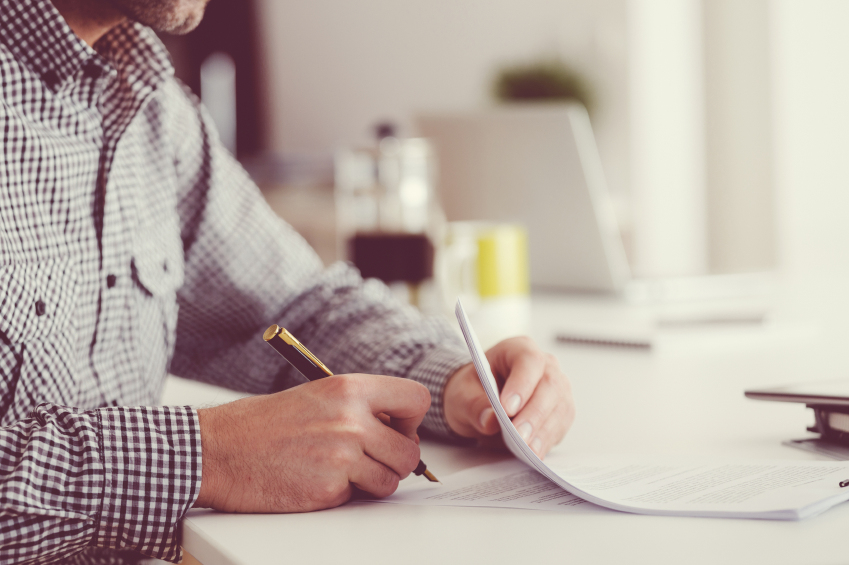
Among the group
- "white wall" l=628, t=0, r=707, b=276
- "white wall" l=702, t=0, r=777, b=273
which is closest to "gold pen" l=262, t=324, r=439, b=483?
"white wall" l=702, t=0, r=777, b=273

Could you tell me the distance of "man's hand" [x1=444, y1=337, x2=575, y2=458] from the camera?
0.65 meters

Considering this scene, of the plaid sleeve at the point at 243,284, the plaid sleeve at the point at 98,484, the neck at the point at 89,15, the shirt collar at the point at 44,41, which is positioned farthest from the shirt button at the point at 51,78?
the plaid sleeve at the point at 98,484

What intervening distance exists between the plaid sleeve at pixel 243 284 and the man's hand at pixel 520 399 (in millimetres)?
280

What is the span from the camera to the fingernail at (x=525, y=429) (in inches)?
24.8

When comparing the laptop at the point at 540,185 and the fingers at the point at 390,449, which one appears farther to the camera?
the laptop at the point at 540,185

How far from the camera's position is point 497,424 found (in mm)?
686

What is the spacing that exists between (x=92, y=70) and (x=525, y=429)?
58cm

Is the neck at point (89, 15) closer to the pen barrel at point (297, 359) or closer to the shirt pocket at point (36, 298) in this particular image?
the shirt pocket at point (36, 298)

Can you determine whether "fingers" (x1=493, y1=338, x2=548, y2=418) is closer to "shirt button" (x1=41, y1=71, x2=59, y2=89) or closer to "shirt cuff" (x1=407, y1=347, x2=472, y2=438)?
"shirt cuff" (x1=407, y1=347, x2=472, y2=438)

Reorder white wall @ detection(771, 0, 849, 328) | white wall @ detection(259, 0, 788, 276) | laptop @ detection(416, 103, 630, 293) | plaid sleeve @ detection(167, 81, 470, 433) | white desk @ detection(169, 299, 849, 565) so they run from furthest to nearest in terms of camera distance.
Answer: white wall @ detection(259, 0, 788, 276) → white wall @ detection(771, 0, 849, 328) → laptop @ detection(416, 103, 630, 293) → plaid sleeve @ detection(167, 81, 470, 433) → white desk @ detection(169, 299, 849, 565)

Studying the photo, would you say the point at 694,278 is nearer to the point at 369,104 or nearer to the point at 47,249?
the point at 47,249

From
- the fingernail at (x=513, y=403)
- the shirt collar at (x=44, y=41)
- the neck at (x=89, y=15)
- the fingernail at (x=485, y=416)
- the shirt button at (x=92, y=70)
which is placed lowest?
the fingernail at (x=485, y=416)

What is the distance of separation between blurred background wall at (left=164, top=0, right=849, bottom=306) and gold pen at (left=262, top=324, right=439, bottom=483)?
217 cm

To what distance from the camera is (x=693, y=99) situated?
3012mm
